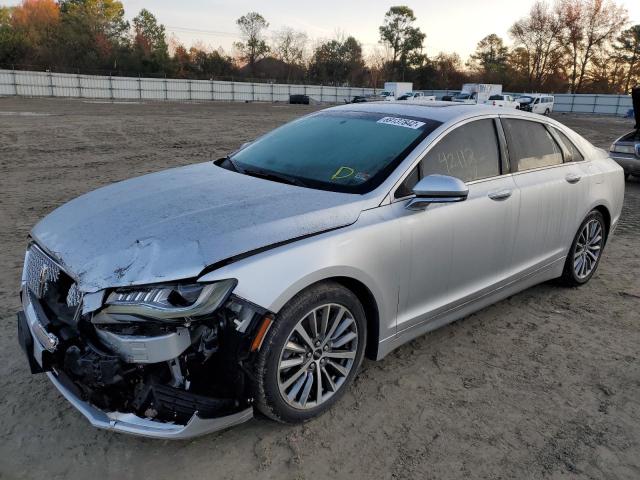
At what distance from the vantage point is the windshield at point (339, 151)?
127 inches

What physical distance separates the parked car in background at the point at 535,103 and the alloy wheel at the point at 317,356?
132 ft

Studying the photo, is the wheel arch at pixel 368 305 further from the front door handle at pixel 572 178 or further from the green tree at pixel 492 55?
the green tree at pixel 492 55

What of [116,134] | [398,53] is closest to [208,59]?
[398,53]

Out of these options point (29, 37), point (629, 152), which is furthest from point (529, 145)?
point (29, 37)

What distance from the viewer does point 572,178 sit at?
4422mm

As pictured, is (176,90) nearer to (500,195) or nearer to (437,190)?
(500,195)

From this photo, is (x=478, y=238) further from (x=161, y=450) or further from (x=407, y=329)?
(x=161, y=450)

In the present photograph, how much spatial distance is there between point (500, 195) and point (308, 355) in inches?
72.4

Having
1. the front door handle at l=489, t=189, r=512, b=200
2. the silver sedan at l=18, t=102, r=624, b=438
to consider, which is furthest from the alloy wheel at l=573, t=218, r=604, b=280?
the front door handle at l=489, t=189, r=512, b=200

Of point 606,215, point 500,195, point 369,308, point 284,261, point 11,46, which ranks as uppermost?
point 11,46

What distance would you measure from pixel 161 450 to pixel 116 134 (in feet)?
45.4

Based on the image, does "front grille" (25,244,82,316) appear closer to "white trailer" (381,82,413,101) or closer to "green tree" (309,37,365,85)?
"white trailer" (381,82,413,101)

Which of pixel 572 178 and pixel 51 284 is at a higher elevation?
pixel 572 178

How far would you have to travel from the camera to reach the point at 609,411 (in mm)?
3084
